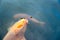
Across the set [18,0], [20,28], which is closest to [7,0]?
[18,0]

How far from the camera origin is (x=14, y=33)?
2.25ft

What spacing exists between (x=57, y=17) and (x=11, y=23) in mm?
280

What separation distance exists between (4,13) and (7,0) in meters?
0.08

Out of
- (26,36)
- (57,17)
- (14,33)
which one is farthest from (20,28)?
(57,17)

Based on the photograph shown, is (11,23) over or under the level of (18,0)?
under

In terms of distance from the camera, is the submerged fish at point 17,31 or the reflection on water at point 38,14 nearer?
the submerged fish at point 17,31

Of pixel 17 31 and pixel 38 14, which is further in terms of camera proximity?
pixel 38 14

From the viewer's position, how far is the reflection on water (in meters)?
0.82

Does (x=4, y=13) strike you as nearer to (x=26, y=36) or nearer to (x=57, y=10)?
(x=26, y=36)

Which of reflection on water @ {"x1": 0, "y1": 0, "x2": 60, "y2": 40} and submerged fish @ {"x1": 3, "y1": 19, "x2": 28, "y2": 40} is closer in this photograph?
submerged fish @ {"x1": 3, "y1": 19, "x2": 28, "y2": 40}

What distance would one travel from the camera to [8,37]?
695mm

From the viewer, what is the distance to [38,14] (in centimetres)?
84

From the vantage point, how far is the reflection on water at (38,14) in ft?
2.68

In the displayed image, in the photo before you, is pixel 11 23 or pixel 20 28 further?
pixel 11 23
